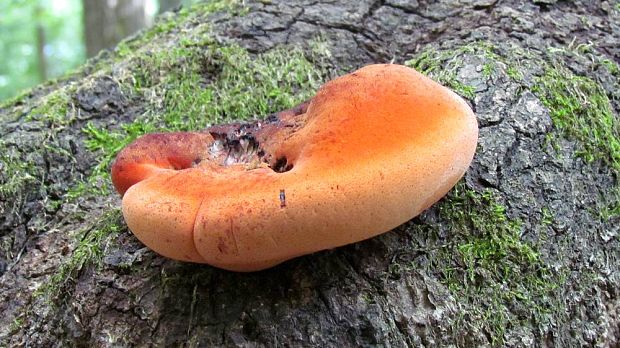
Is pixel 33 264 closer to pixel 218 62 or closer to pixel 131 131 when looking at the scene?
pixel 131 131

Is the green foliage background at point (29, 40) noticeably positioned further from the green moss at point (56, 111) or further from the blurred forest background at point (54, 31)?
the green moss at point (56, 111)

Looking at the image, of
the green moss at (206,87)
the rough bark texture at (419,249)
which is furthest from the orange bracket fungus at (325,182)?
the green moss at (206,87)

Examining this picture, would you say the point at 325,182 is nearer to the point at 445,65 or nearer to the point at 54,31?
the point at 445,65

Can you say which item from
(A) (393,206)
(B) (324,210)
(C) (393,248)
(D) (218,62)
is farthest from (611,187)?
(D) (218,62)

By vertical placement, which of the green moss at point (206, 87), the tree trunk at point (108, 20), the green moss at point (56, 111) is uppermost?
the green moss at point (206, 87)

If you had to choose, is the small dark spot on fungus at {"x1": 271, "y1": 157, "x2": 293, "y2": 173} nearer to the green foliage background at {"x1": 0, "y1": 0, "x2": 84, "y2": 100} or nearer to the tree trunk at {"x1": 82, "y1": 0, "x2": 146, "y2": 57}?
the tree trunk at {"x1": 82, "y1": 0, "x2": 146, "y2": 57}

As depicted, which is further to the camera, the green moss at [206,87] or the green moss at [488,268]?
the green moss at [206,87]

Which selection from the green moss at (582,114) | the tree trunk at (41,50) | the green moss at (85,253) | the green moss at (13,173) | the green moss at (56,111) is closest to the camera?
the green moss at (85,253)
